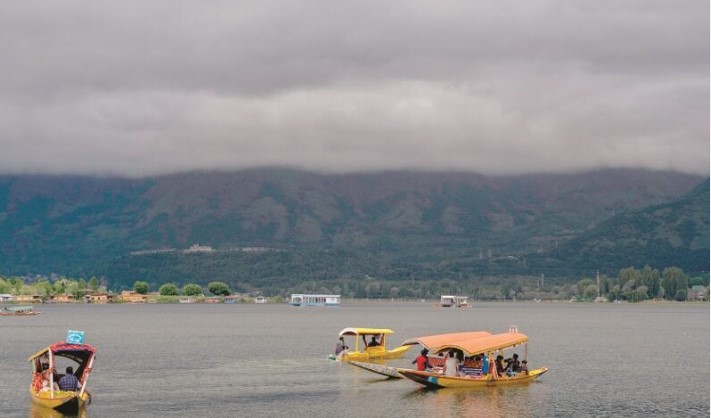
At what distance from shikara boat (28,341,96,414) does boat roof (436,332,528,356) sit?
139 feet

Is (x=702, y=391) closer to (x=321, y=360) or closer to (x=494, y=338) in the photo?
(x=494, y=338)

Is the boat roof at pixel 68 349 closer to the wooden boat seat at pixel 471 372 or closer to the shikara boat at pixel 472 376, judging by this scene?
the shikara boat at pixel 472 376

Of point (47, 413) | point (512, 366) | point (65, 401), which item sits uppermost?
point (512, 366)

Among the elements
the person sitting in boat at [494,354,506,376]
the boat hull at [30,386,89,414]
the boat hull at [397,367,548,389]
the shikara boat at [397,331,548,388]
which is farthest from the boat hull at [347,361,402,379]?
the boat hull at [30,386,89,414]

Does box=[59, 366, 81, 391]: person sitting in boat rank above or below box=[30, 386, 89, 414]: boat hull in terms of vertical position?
above

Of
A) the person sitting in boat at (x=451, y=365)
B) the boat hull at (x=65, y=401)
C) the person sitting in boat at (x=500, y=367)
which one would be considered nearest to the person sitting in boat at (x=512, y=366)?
the person sitting in boat at (x=500, y=367)

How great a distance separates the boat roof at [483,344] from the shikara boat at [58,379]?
1665 inches

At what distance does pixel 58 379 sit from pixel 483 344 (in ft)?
167

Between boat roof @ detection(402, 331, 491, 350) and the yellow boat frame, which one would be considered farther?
the yellow boat frame

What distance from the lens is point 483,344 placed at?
419 feet

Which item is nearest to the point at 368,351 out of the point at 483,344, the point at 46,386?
the point at 483,344

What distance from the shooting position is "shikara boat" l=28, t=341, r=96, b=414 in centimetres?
10550

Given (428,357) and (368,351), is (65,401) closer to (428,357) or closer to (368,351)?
(428,357)

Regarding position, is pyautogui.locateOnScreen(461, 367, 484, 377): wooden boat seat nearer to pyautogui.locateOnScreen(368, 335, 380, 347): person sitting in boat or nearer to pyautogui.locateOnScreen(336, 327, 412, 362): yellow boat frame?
pyautogui.locateOnScreen(336, 327, 412, 362): yellow boat frame
